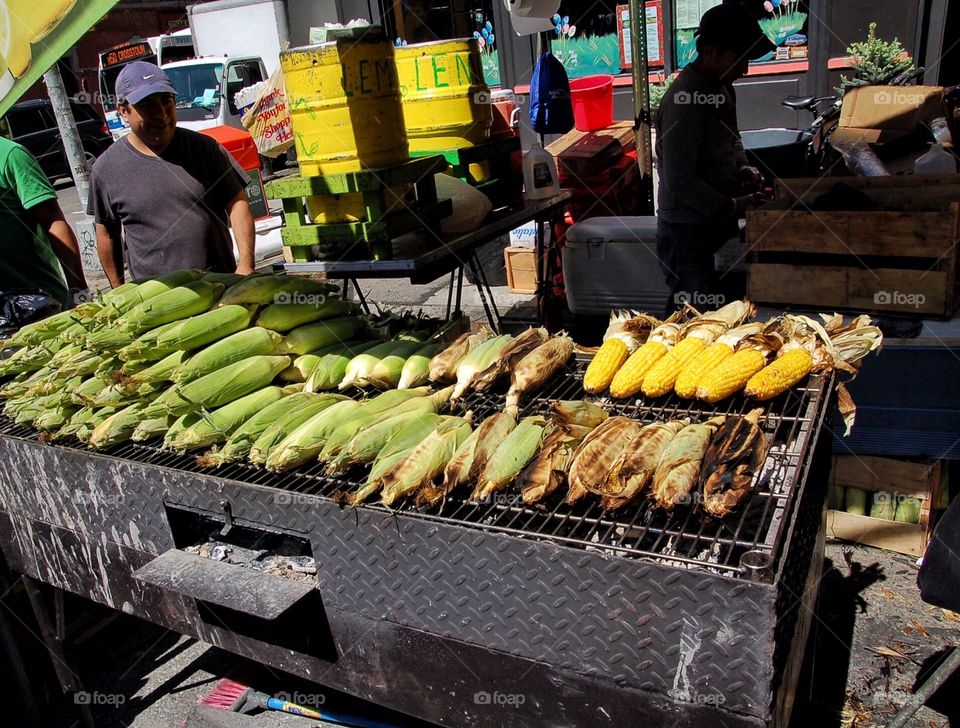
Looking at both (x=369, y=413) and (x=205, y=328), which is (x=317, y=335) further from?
(x=369, y=413)

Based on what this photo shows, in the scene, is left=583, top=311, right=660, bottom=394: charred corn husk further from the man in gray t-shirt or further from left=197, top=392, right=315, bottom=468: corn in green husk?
the man in gray t-shirt

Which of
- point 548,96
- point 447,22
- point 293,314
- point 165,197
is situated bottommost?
point 293,314

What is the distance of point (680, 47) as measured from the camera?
41.3ft

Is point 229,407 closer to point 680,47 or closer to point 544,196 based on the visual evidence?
point 544,196

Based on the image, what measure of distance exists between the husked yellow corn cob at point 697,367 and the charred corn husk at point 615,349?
22 centimetres

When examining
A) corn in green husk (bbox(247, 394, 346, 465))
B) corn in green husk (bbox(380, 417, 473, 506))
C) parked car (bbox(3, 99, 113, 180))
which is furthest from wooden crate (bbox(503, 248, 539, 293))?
parked car (bbox(3, 99, 113, 180))

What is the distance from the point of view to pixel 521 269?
23.8 ft

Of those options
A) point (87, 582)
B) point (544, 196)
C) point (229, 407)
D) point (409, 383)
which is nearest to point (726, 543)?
point (409, 383)

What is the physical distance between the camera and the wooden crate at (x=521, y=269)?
7.09m

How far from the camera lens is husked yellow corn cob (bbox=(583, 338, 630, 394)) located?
2355 mm

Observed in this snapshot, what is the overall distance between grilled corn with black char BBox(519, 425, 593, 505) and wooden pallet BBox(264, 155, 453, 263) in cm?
164

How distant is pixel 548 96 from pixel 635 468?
15.5 feet

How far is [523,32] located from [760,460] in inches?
193

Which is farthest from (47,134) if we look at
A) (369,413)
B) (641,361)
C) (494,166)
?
(641,361)
